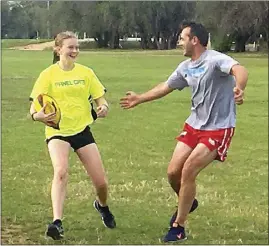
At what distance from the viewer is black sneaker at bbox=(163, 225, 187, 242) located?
248 inches

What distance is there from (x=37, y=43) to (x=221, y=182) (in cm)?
5503

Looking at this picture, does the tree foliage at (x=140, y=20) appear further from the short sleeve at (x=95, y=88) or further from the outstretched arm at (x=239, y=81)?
the outstretched arm at (x=239, y=81)

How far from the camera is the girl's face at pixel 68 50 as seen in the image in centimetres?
646

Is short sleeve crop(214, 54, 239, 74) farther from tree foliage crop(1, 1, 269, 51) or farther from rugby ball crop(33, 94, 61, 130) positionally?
tree foliage crop(1, 1, 269, 51)

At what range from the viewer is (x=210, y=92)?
6.18 m

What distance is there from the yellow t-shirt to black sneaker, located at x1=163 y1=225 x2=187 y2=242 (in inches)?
49.2

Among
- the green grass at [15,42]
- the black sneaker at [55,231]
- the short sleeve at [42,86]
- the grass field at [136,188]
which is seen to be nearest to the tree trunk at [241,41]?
the green grass at [15,42]

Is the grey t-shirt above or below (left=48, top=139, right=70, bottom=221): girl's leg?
above

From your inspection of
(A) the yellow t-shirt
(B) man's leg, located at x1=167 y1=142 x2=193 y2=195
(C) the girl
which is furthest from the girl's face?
(B) man's leg, located at x1=167 y1=142 x2=193 y2=195

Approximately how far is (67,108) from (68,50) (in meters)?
0.53

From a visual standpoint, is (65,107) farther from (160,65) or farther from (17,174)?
(160,65)

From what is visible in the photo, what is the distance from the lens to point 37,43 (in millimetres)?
62906

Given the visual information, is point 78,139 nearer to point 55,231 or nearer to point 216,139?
point 55,231

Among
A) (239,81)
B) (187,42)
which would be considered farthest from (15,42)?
(239,81)
